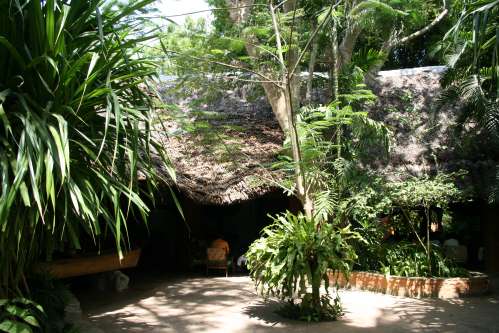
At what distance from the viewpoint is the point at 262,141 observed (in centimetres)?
1008

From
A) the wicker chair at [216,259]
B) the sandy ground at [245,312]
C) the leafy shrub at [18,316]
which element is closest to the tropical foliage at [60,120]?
the leafy shrub at [18,316]

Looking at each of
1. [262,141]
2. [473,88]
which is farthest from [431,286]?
[262,141]

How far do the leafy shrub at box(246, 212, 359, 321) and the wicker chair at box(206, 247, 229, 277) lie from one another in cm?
339

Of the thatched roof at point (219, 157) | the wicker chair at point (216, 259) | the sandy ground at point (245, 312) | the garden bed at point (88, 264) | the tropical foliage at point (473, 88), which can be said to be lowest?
the sandy ground at point (245, 312)

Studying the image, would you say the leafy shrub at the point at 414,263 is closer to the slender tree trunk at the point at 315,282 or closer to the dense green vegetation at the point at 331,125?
the dense green vegetation at the point at 331,125

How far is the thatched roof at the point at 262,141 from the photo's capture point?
824 cm

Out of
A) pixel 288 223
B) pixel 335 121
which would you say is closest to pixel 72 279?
pixel 288 223

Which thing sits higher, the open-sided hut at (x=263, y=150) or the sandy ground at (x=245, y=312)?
Result: the open-sided hut at (x=263, y=150)

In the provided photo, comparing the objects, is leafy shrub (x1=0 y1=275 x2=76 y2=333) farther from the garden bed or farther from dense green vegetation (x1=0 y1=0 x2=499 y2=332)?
the garden bed

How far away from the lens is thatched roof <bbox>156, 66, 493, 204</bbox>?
27.0ft

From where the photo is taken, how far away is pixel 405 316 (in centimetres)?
625

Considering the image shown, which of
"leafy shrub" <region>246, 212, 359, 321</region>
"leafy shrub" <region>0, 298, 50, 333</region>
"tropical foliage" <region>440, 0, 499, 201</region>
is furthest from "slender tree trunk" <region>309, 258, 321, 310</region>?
"tropical foliage" <region>440, 0, 499, 201</region>

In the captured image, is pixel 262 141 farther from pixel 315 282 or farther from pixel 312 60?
pixel 315 282

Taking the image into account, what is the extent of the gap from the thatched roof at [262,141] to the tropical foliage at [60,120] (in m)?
2.78
